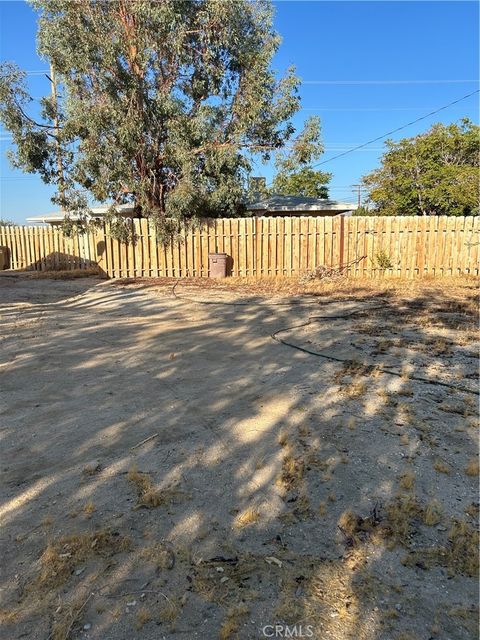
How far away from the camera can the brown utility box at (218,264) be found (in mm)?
12577

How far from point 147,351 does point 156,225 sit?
26.3ft

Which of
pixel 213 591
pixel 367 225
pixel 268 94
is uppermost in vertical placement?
pixel 268 94

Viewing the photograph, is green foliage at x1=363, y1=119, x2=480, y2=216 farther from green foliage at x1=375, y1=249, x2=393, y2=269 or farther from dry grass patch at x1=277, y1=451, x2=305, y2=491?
dry grass patch at x1=277, y1=451, x2=305, y2=491

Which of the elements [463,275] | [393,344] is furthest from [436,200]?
[393,344]

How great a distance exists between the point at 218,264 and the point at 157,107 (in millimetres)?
4505

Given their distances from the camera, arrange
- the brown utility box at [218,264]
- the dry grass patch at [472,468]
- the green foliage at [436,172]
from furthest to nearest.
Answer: the green foliage at [436,172] < the brown utility box at [218,264] < the dry grass patch at [472,468]

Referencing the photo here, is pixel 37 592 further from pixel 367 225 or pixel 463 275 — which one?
pixel 463 275

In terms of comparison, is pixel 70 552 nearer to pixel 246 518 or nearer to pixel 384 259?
pixel 246 518

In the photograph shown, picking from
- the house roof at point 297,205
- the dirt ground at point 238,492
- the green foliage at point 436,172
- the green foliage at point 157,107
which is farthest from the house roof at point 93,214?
the green foliage at point 436,172

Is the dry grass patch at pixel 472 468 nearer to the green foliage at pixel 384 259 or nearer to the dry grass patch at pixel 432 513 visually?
the dry grass patch at pixel 432 513

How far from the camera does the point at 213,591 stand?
181 centimetres

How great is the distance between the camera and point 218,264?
12609 millimetres

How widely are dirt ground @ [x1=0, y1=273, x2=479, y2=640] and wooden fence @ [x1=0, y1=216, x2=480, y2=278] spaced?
23.3ft

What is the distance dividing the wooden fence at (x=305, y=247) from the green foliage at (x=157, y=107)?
916 mm
